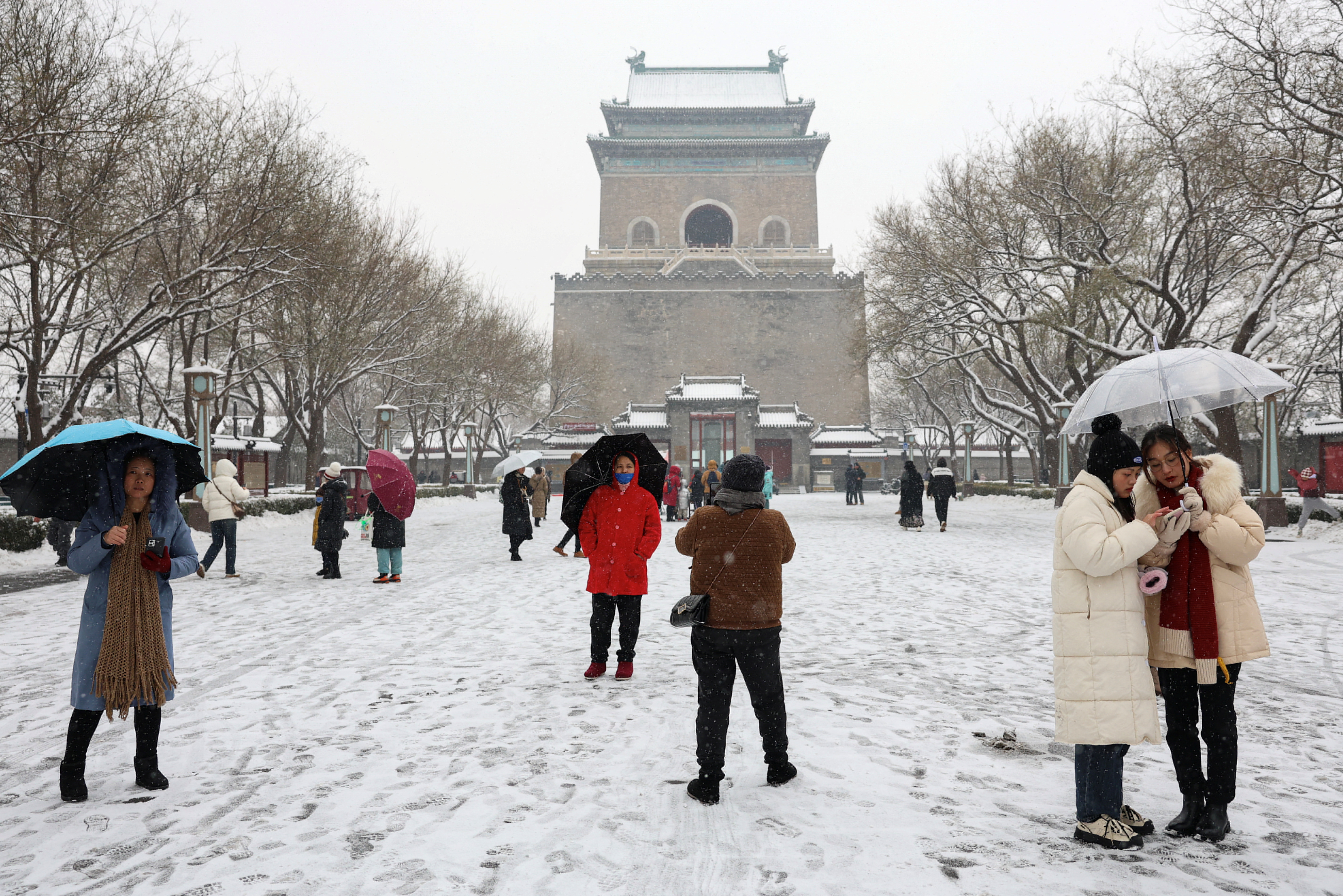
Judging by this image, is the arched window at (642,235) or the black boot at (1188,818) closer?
the black boot at (1188,818)

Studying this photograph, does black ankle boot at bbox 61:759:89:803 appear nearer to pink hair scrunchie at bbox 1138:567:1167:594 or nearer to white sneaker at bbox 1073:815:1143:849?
white sneaker at bbox 1073:815:1143:849

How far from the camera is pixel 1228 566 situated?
10.2ft

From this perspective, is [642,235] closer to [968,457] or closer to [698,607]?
[968,457]

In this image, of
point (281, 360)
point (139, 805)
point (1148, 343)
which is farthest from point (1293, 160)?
point (281, 360)

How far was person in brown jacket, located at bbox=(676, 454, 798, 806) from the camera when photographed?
Result: 3590 millimetres

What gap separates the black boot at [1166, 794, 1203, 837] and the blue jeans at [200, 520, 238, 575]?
32.0ft

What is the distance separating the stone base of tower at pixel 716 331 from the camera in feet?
167

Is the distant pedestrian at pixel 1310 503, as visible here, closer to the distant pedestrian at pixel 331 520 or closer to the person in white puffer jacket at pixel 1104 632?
the person in white puffer jacket at pixel 1104 632

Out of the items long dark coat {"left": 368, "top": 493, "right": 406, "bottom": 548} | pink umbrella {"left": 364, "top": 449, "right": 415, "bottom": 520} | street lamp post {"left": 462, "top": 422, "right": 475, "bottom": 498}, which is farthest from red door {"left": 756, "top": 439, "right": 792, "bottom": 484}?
pink umbrella {"left": 364, "top": 449, "right": 415, "bottom": 520}

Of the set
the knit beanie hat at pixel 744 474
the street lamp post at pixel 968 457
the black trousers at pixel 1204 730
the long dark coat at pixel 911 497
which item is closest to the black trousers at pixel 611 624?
the knit beanie hat at pixel 744 474

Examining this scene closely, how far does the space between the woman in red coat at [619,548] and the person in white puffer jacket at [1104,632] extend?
2.88m

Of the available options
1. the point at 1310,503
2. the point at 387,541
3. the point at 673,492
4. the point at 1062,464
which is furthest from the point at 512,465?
the point at 1062,464

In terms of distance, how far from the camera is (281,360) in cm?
2288

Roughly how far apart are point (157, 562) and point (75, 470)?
510mm
